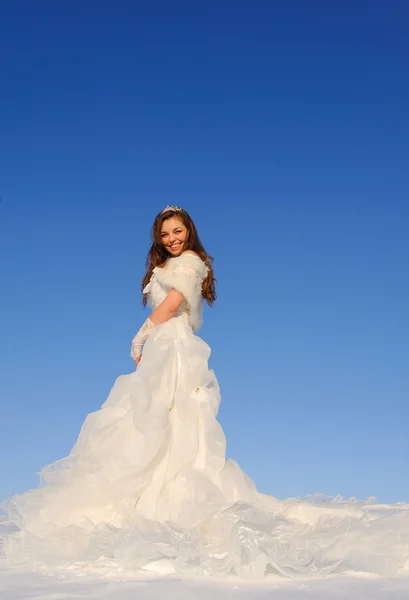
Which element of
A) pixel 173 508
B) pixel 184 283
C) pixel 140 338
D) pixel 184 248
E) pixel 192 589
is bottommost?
pixel 192 589

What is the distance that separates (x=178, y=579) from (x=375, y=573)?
126 cm

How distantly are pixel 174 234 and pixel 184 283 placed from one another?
622mm

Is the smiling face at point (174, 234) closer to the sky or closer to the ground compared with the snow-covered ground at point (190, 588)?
closer to the sky

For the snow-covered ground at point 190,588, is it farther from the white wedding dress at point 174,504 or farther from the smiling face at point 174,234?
the smiling face at point 174,234

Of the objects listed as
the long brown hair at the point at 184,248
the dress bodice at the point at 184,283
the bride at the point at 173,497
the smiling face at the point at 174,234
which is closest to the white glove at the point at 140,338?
the bride at the point at 173,497

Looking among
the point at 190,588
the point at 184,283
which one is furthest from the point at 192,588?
the point at 184,283

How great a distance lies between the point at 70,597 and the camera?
354 centimetres

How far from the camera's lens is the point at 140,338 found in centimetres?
586

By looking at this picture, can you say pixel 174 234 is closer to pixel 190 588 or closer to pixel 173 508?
pixel 173 508

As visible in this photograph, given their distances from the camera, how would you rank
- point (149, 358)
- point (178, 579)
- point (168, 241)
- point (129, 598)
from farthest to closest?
point (168, 241) < point (149, 358) < point (178, 579) < point (129, 598)

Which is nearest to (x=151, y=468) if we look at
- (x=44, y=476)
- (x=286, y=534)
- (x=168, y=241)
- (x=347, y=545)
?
(x=44, y=476)

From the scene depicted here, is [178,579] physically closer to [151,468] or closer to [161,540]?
[161,540]

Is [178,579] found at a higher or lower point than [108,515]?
lower

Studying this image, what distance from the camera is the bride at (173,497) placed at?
4320mm
